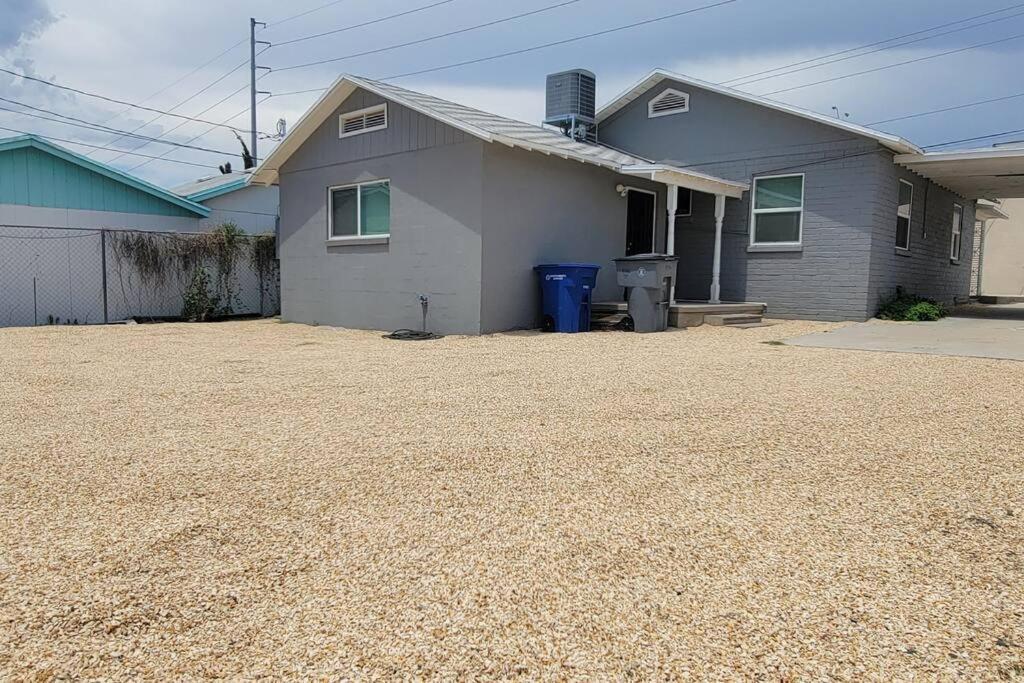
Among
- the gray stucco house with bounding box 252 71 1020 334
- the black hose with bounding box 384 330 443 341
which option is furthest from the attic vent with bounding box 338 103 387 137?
the black hose with bounding box 384 330 443 341

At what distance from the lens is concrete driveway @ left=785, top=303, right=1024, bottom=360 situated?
27.7ft

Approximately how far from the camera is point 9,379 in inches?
255

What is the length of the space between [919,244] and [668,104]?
5.91 metres

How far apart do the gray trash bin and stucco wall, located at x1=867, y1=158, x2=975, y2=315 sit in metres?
4.13

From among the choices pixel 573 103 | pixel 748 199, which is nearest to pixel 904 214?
pixel 748 199

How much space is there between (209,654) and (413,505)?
1.23m

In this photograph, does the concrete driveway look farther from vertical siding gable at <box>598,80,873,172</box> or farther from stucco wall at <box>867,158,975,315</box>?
vertical siding gable at <box>598,80,873,172</box>

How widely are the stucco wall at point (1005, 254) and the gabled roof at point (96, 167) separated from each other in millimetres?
23473

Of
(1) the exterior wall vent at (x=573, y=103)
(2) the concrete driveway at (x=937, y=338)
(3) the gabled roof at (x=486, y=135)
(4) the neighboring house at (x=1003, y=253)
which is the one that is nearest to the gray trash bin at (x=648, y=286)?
(3) the gabled roof at (x=486, y=135)

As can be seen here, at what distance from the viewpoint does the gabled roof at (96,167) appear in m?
13.3

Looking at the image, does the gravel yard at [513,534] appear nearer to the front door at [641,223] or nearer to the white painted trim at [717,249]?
the white painted trim at [717,249]

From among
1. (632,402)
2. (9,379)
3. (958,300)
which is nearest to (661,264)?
(632,402)

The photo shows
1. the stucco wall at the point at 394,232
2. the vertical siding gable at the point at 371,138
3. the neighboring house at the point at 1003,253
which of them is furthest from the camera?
the neighboring house at the point at 1003,253

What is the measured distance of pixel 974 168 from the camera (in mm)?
13328
